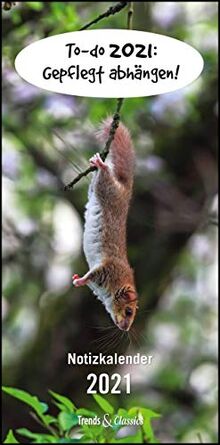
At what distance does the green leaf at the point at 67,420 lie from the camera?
0.70m

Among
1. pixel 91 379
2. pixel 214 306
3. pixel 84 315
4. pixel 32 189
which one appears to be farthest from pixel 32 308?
pixel 91 379

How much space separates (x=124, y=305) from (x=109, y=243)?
0.05m

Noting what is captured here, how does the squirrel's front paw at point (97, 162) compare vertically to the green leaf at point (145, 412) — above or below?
above

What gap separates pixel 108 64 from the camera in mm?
693

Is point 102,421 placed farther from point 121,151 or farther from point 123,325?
point 121,151

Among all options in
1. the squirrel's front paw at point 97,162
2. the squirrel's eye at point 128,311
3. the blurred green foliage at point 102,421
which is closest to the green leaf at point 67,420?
the blurred green foliage at point 102,421

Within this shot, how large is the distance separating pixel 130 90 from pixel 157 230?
748 mm

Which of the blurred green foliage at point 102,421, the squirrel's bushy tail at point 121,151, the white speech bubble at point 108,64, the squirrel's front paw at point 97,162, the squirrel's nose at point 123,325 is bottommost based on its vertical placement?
the blurred green foliage at point 102,421

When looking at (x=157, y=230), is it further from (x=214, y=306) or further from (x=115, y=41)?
(x=115, y=41)

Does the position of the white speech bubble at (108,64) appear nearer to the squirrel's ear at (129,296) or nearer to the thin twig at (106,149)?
the thin twig at (106,149)

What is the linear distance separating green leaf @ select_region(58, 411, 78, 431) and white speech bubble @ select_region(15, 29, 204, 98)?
26 cm

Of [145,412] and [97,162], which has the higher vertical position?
[97,162]

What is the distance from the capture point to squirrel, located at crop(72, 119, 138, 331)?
66 centimetres

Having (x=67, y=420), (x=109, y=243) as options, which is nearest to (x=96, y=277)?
(x=109, y=243)
